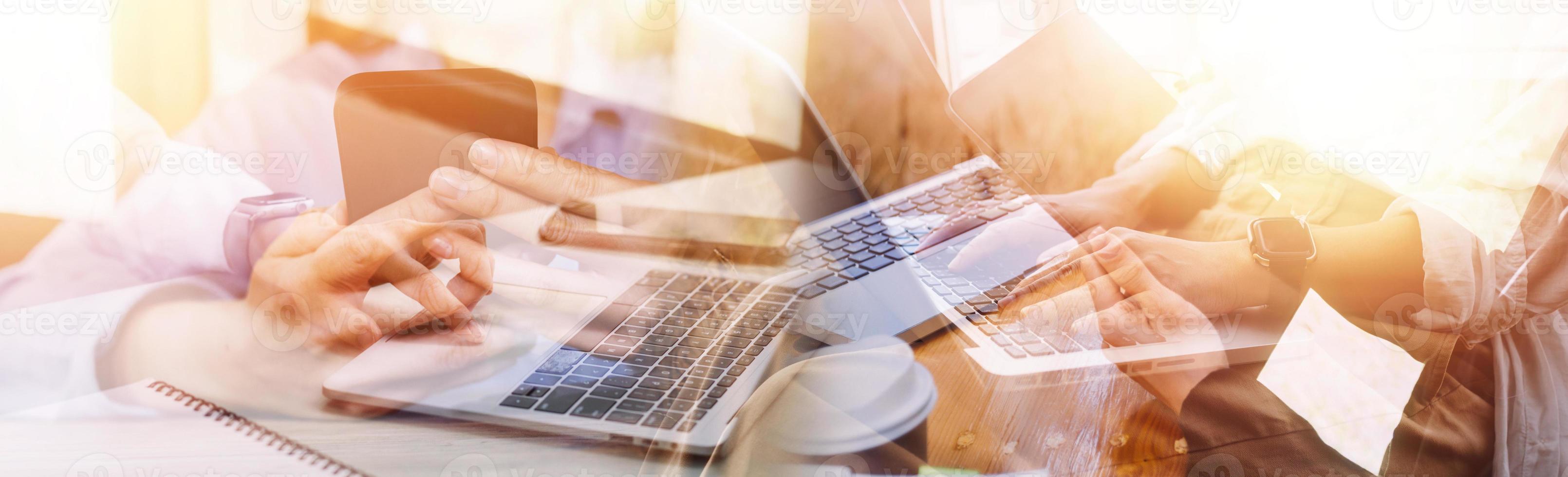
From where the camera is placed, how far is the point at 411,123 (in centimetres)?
33

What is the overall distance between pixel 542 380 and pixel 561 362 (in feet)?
0.05

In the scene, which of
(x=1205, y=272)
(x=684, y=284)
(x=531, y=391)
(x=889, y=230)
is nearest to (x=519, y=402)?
(x=531, y=391)

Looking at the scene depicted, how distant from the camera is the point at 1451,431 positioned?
346mm

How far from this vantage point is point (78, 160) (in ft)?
1.62

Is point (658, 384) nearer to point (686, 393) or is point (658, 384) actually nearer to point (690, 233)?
point (686, 393)

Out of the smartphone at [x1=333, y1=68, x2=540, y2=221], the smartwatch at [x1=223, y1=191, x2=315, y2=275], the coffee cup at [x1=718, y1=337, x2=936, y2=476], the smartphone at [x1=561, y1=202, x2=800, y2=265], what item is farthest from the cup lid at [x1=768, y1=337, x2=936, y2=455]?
the smartwatch at [x1=223, y1=191, x2=315, y2=275]

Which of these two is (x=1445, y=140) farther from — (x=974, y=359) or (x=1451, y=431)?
(x=974, y=359)

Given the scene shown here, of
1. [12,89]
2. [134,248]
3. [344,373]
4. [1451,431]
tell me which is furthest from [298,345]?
[1451,431]

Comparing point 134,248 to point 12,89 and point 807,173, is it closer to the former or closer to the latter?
point 12,89

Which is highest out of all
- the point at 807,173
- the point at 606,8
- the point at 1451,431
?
the point at 606,8

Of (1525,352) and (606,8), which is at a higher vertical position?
(606,8)

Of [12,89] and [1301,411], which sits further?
[12,89]

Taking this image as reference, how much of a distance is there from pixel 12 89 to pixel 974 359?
2.33 feet

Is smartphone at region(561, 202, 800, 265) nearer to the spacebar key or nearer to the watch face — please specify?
the spacebar key
